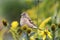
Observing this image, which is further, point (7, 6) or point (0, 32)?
point (7, 6)

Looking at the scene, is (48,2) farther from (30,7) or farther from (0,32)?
(0,32)

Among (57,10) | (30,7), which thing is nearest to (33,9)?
(30,7)

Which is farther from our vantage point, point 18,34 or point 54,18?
point 54,18

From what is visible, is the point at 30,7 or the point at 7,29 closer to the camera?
the point at 7,29

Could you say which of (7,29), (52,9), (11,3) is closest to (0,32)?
(7,29)

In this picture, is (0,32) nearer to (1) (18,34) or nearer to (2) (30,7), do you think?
(1) (18,34)

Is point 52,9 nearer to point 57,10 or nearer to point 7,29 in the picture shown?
point 57,10

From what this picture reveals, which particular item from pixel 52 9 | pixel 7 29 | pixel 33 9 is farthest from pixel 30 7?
pixel 7 29
